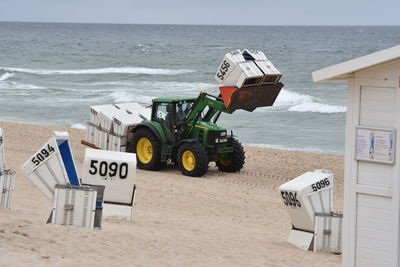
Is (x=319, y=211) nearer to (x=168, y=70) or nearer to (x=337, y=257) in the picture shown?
(x=337, y=257)

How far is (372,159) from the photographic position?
8.36 metres

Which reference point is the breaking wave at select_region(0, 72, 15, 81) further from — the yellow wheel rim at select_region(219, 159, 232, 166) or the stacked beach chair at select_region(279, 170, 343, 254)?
the stacked beach chair at select_region(279, 170, 343, 254)

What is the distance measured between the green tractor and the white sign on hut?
27.0 feet

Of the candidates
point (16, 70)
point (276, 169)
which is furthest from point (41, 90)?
point (276, 169)

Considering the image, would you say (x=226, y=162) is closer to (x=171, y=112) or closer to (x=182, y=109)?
(x=182, y=109)

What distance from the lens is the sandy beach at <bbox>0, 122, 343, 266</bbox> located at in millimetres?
9180

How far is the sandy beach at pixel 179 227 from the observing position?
30.1 feet

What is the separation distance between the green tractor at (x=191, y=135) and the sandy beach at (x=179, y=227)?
0.32 meters

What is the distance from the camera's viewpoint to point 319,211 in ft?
35.8

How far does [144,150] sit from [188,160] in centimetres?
121

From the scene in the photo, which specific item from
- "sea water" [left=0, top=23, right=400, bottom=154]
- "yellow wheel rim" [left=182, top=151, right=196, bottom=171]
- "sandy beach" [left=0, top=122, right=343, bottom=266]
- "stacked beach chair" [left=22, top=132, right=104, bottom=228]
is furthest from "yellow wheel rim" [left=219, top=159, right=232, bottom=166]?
"stacked beach chair" [left=22, top=132, right=104, bottom=228]

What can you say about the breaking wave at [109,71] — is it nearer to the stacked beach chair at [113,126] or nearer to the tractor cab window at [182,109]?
the stacked beach chair at [113,126]

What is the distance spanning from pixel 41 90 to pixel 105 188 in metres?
31.4

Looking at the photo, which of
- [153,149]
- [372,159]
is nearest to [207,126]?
[153,149]
